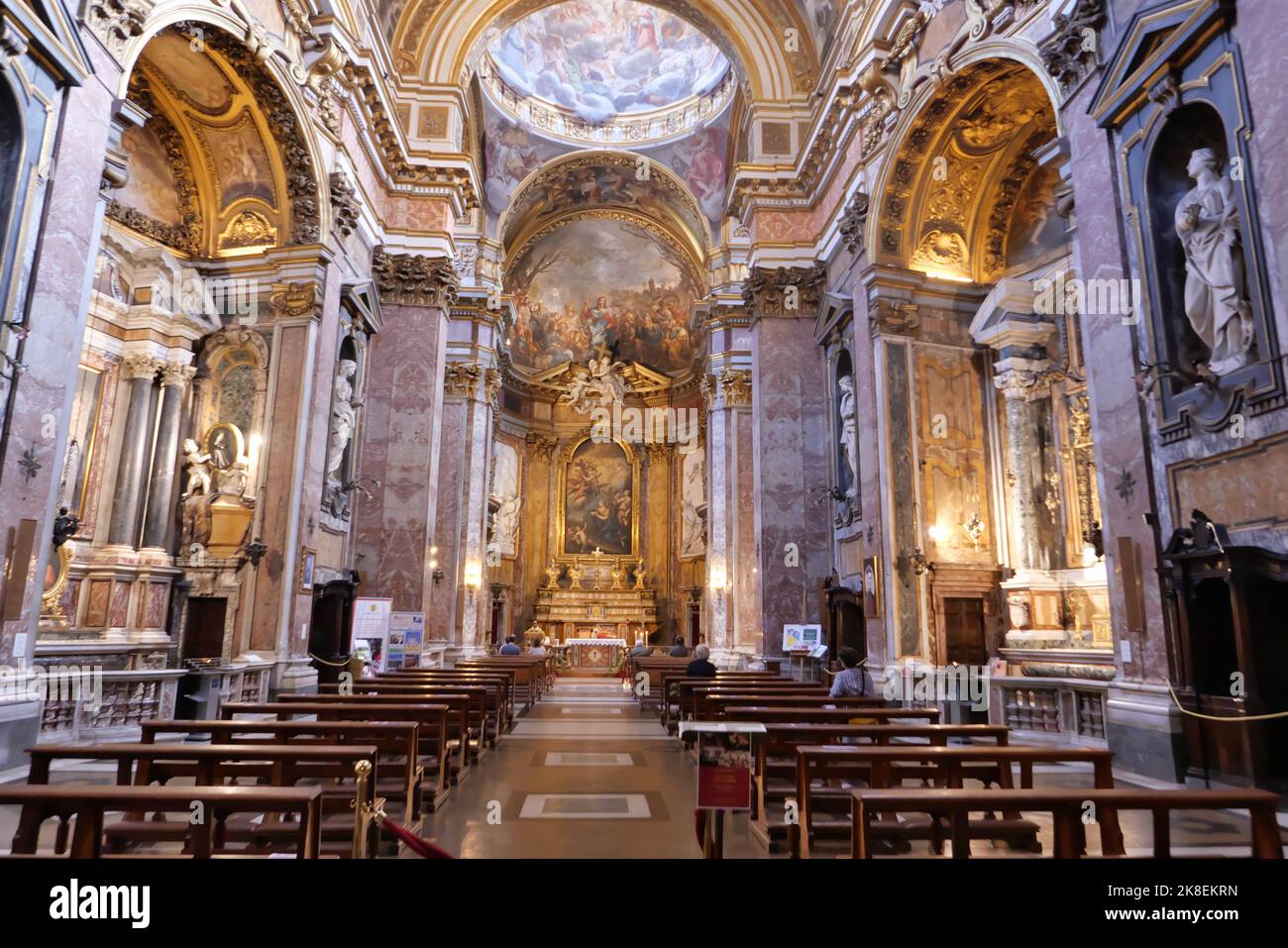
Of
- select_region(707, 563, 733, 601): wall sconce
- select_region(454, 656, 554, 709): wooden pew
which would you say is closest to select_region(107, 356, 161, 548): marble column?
select_region(454, 656, 554, 709): wooden pew

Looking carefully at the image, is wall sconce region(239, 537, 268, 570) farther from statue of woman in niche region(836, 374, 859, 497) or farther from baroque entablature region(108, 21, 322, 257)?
statue of woman in niche region(836, 374, 859, 497)

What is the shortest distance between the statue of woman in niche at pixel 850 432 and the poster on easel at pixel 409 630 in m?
8.70

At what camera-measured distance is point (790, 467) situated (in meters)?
17.4

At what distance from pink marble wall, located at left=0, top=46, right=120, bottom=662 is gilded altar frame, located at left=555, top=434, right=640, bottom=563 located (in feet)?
84.4

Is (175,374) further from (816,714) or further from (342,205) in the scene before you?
(816,714)

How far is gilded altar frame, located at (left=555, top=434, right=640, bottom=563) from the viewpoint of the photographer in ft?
108

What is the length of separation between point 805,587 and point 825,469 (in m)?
2.54

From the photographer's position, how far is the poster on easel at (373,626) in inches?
551

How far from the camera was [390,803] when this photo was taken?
6387 millimetres

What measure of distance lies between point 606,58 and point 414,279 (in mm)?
15707

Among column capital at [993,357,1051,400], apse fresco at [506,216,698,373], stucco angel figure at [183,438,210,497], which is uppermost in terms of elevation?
apse fresco at [506,216,698,373]

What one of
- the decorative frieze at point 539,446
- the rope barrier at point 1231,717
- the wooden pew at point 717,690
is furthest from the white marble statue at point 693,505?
the rope barrier at point 1231,717
